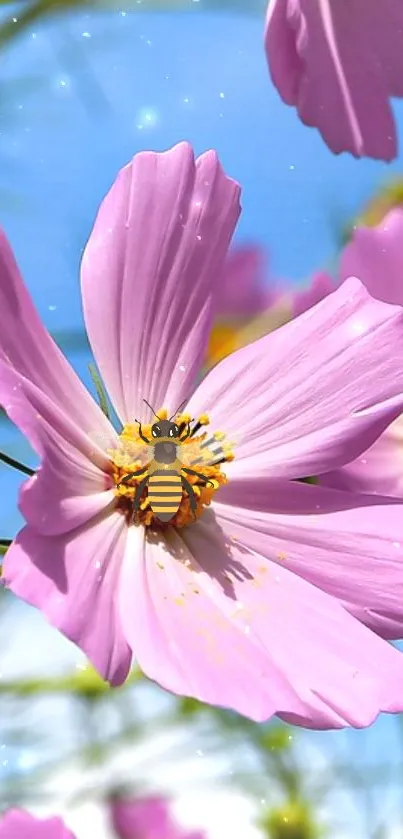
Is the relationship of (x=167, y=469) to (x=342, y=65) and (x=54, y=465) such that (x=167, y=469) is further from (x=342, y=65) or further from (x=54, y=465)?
(x=342, y=65)

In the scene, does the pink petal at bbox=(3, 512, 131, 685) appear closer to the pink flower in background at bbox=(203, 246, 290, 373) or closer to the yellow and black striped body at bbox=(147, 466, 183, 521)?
the yellow and black striped body at bbox=(147, 466, 183, 521)

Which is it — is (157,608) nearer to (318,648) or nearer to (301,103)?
(318,648)

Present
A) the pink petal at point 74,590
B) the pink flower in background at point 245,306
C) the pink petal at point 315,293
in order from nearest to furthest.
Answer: the pink petal at point 74,590, the pink petal at point 315,293, the pink flower in background at point 245,306

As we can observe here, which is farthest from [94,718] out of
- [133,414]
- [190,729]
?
[133,414]

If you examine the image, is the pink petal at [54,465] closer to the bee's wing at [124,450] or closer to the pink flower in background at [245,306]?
the bee's wing at [124,450]

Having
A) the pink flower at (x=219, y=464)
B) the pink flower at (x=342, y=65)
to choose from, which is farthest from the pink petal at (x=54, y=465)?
the pink flower at (x=342, y=65)

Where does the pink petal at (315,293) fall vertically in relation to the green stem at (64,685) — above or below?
above

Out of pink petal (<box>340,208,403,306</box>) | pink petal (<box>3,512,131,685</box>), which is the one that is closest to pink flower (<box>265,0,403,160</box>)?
pink petal (<box>340,208,403,306</box>)
